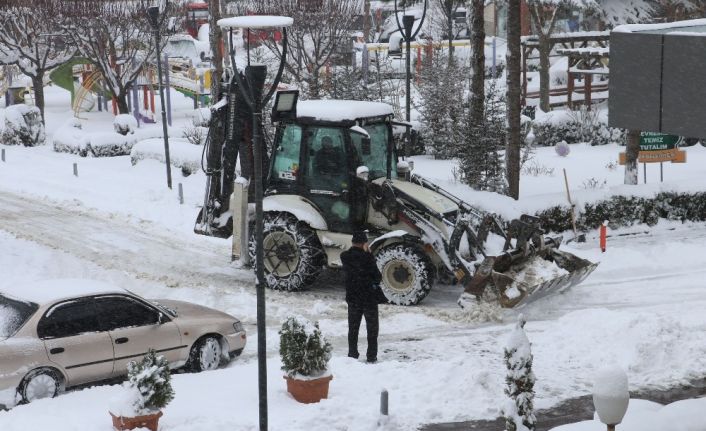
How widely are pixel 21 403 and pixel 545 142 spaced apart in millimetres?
23615

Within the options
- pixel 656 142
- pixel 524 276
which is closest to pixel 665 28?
pixel 524 276

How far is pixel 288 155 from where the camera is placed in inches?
636

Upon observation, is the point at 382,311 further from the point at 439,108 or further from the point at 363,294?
the point at 439,108

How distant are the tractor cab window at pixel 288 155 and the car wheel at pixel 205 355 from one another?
161 inches

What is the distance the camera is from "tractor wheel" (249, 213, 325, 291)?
623 inches

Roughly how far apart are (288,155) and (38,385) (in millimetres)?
6279

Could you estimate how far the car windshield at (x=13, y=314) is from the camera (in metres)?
11.2

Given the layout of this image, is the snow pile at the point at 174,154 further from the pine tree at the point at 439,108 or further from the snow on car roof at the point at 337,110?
the snow on car roof at the point at 337,110

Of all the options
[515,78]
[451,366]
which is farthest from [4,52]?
[451,366]

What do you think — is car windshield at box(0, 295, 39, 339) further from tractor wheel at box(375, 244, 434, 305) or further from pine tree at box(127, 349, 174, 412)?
→ tractor wheel at box(375, 244, 434, 305)

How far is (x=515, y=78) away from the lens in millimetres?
20500

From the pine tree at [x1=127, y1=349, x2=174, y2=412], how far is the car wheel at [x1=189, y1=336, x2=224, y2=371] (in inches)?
109

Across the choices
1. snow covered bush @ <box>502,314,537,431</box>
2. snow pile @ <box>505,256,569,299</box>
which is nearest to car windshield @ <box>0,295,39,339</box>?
snow covered bush @ <box>502,314,537,431</box>

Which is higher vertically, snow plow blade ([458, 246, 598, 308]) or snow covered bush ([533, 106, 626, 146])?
snow covered bush ([533, 106, 626, 146])
